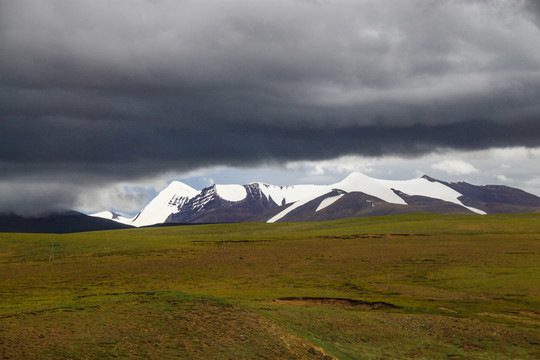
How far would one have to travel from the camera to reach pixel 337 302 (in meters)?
46.8

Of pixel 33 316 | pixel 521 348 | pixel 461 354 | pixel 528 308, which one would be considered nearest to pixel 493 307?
pixel 528 308

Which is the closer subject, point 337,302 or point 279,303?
point 279,303

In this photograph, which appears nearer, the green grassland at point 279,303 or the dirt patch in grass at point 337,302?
the green grassland at point 279,303

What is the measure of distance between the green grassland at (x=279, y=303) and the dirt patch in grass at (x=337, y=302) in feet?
0.57

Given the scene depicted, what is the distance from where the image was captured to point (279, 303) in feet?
145

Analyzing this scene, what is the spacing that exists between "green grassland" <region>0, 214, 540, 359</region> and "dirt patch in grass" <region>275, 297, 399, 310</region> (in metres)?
0.17

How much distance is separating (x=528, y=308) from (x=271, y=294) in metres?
23.3

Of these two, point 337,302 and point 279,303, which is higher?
point 279,303

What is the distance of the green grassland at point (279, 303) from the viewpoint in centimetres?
2531

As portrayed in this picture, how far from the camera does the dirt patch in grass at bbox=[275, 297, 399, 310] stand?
4428 centimetres

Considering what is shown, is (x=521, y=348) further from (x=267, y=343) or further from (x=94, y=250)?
(x=94, y=250)

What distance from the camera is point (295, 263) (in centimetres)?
8412

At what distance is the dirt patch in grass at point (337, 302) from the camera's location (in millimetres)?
44281

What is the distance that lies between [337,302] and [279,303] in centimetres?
605
